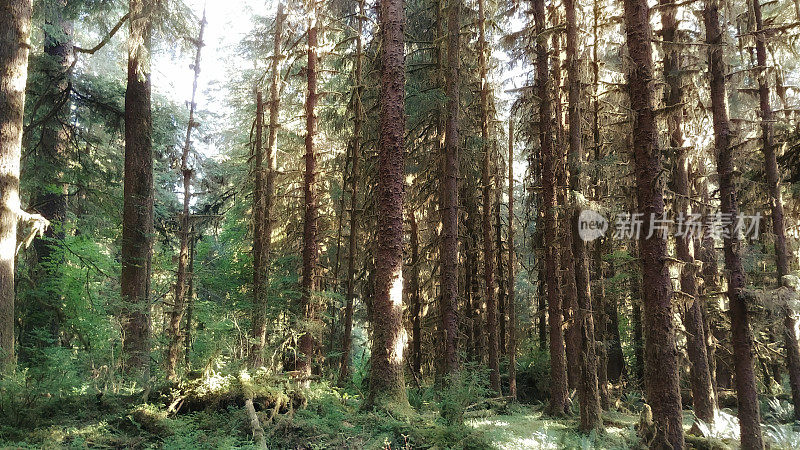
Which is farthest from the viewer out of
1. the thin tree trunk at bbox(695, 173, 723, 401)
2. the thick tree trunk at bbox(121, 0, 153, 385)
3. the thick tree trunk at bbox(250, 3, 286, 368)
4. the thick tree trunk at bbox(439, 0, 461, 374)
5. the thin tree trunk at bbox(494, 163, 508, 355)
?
the thin tree trunk at bbox(494, 163, 508, 355)

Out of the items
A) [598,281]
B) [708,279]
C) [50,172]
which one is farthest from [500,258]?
[50,172]

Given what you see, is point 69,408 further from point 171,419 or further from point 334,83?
point 334,83

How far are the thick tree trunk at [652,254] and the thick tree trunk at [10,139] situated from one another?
32.2 ft

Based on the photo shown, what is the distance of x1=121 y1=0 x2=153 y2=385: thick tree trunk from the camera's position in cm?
966

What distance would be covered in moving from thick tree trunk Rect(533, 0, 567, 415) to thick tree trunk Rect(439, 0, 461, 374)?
95.9 inches

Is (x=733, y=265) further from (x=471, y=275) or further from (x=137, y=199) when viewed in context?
(x=137, y=199)

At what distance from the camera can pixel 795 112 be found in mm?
13219

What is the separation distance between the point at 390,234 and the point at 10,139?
625 centimetres

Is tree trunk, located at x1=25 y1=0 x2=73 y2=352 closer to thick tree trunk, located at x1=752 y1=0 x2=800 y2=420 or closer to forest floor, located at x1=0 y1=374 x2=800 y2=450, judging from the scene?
forest floor, located at x1=0 y1=374 x2=800 y2=450

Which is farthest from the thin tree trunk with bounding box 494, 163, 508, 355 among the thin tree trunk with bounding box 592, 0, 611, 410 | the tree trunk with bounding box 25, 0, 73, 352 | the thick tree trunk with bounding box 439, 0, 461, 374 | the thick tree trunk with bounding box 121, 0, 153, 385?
the tree trunk with bounding box 25, 0, 73, 352

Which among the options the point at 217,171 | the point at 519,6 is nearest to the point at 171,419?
the point at 519,6

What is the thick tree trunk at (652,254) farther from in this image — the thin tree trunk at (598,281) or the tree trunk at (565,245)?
the thin tree trunk at (598,281)

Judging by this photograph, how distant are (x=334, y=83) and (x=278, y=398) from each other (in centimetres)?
1287

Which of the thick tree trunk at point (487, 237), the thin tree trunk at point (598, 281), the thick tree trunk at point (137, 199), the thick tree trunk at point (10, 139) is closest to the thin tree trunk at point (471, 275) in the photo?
the thick tree trunk at point (487, 237)
